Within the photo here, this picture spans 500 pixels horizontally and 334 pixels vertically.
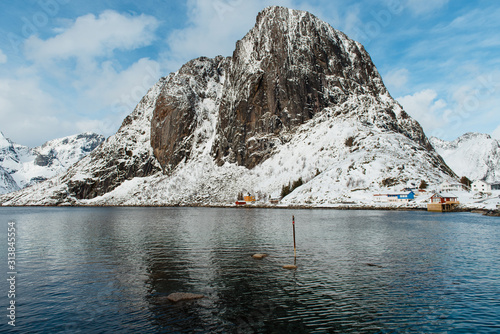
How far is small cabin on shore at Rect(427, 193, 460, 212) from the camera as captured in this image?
114438 millimetres

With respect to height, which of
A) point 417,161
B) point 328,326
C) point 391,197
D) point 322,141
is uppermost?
point 322,141

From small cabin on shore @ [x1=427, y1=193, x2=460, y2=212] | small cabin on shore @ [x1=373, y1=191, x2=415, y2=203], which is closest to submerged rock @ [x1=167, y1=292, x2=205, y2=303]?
small cabin on shore @ [x1=427, y1=193, x2=460, y2=212]

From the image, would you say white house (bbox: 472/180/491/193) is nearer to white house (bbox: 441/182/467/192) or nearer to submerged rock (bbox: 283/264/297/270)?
white house (bbox: 441/182/467/192)

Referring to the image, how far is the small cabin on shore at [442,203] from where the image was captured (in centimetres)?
11444

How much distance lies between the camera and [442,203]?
11450cm

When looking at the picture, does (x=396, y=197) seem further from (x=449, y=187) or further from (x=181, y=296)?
(x=181, y=296)

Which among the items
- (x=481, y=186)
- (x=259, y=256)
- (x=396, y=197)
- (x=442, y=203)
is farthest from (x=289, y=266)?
(x=481, y=186)

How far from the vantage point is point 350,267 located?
99.6 feet

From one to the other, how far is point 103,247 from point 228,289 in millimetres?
Answer: 27589

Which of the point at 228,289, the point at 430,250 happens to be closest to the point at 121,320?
the point at 228,289

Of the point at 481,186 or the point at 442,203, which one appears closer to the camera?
the point at 442,203

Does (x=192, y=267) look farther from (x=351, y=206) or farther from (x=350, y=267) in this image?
(x=351, y=206)

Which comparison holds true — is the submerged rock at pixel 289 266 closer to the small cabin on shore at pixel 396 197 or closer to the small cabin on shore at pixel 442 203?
the small cabin on shore at pixel 442 203

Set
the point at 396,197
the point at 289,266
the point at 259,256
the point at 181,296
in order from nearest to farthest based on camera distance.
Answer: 1. the point at 181,296
2. the point at 289,266
3. the point at 259,256
4. the point at 396,197
